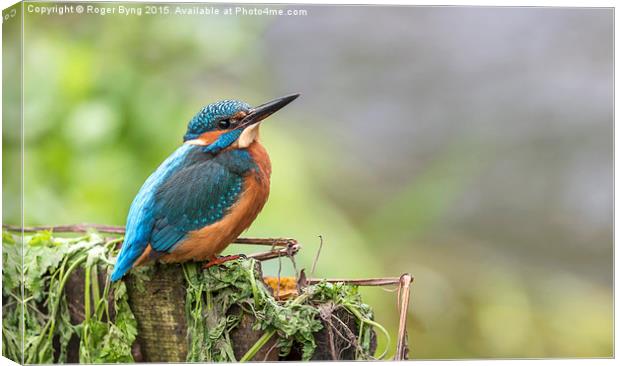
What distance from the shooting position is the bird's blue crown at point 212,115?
5.68m

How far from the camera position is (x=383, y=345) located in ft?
19.1

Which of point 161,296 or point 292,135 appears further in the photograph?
point 292,135

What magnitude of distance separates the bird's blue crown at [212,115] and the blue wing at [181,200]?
0.12 m

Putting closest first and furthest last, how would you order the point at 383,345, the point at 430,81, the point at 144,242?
the point at 144,242
the point at 383,345
the point at 430,81

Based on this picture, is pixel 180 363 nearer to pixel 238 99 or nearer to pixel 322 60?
pixel 238 99

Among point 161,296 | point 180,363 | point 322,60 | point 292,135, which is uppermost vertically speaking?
point 322,60

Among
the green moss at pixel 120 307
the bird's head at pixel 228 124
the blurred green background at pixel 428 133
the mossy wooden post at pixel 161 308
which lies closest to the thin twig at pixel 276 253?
the green moss at pixel 120 307

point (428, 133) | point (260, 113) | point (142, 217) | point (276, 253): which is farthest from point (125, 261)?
point (428, 133)

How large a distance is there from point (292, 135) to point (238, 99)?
2.43 ft

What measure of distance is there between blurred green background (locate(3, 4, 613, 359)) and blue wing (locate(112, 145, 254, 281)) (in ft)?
1.48

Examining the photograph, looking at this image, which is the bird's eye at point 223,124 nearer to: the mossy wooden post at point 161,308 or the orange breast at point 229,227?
the orange breast at point 229,227

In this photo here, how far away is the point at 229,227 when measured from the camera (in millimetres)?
5582

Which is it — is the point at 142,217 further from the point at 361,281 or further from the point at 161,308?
the point at 361,281

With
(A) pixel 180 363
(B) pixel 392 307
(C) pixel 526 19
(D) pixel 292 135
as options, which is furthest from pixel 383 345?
(C) pixel 526 19
